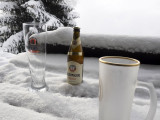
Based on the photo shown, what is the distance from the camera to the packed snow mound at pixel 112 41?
3.52ft

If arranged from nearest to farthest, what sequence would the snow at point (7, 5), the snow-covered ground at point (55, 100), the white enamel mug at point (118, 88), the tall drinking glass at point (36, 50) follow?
1. the white enamel mug at point (118, 88)
2. the snow-covered ground at point (55, 100)
3. the tall drinking glass at point (36, 50)
4. the snow at point (7, 5)

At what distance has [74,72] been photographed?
0.80 m

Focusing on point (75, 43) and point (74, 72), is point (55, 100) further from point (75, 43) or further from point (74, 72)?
point (75, 43)

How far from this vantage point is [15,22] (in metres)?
5.95

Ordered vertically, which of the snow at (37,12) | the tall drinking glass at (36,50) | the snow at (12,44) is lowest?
the snow at (12,44)

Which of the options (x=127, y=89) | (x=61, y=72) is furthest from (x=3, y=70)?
(x=127, y=89)

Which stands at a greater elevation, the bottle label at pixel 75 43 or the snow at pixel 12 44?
the bottle label at pixel 75 43

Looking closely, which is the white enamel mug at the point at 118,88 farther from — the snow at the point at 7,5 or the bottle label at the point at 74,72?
the snow at the point at 7,5

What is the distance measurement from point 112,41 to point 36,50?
1.89ft

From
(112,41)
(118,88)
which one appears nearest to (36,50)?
(118,88)

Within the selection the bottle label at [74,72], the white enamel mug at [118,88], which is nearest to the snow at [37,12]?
the bottle label at [74,72]

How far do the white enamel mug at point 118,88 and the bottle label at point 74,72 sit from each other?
1.16 ft

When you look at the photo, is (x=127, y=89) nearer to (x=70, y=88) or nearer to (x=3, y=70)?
(x=70, y=88)

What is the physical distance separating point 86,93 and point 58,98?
159mm
